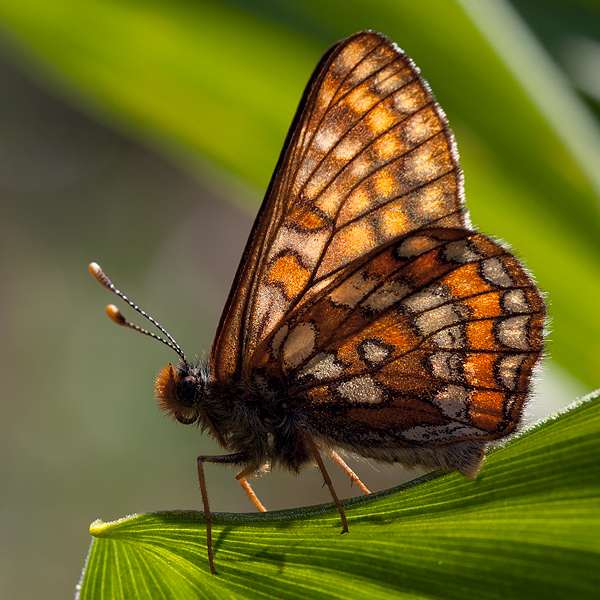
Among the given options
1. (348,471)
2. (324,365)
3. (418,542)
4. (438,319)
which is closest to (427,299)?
(438,319)

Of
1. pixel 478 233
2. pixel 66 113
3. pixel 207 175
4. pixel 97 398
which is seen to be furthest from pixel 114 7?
pixel 66 113

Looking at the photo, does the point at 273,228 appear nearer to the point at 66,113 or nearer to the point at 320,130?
the point at 320,130

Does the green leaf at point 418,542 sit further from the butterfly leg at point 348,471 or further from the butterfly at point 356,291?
the butterfly leg at point 348,471

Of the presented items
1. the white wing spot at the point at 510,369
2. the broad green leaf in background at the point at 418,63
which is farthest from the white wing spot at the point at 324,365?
the broad green leaf in background at the point at 418,63

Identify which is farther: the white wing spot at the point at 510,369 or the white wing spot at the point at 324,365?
the white wing spot at the point at 324,365

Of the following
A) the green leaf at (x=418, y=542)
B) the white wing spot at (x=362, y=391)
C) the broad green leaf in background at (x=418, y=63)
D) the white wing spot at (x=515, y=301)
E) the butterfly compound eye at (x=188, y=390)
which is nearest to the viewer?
the green leaf at (x=418, y=542)

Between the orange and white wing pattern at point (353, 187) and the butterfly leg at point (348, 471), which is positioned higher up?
the orange and white wing pattern at point (353, 187)
